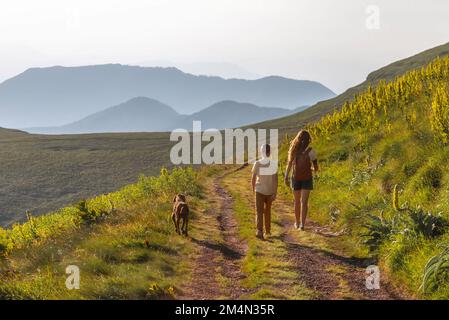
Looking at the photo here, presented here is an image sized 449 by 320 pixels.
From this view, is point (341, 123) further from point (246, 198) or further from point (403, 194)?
point (403, 194)

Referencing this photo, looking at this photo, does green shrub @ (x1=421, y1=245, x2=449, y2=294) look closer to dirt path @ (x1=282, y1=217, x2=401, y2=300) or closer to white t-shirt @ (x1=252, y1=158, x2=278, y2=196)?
dirt path @ (x1=282, y1=217, x2=401, y2=300)

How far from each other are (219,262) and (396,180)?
581 centimetres

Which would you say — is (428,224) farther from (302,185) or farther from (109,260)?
(109,260)

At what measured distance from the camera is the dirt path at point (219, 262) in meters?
7.94

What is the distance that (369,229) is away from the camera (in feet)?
34.1

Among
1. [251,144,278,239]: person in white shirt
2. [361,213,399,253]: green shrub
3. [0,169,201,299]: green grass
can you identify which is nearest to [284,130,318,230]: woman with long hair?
[251,144,278,239]: person in white shirt

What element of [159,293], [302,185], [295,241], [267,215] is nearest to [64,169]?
[267,215]

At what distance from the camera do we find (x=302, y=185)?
1212 cm

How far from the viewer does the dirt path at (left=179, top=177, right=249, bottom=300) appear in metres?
7.94

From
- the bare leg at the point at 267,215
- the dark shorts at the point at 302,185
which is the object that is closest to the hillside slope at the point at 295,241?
the bare leg at the point at 267,215

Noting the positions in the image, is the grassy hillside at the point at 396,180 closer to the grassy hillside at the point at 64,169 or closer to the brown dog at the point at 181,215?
the brown dog at the point at 181,215

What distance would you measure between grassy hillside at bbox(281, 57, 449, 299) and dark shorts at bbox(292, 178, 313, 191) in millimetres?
1238

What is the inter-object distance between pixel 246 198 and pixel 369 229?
8977 mm
